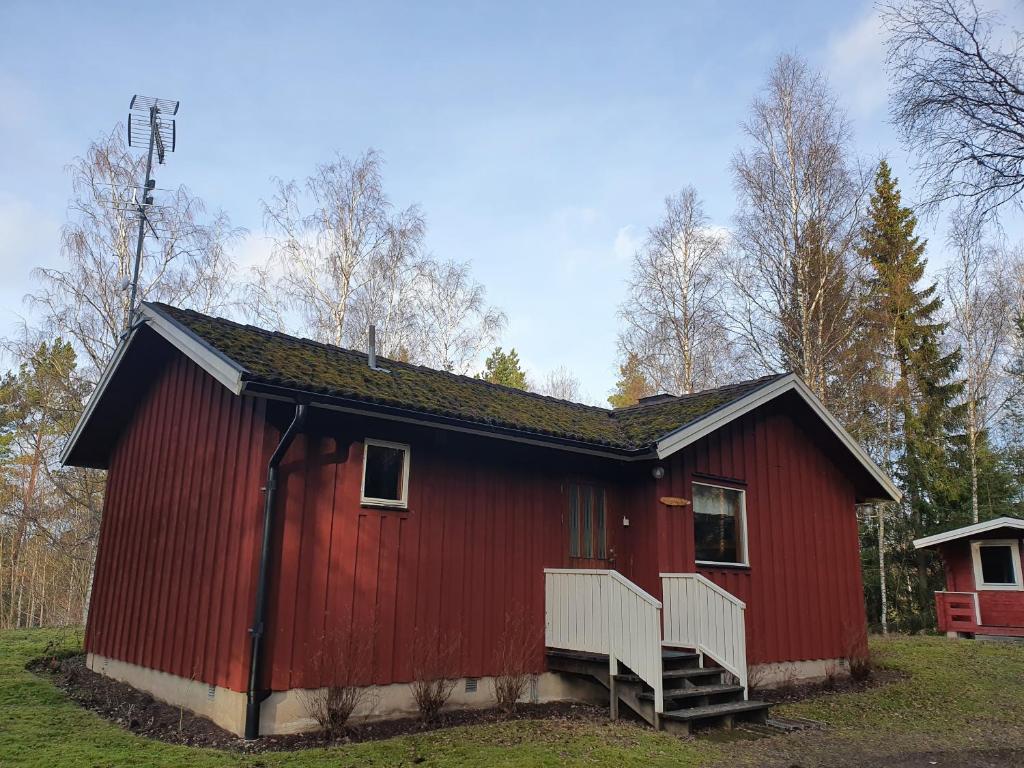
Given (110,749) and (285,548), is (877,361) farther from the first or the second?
(110,749)

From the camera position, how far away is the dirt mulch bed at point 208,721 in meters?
6.73

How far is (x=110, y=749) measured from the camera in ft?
20.7

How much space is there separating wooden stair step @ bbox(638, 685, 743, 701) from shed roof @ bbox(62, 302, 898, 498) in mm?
2722

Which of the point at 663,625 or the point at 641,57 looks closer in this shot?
the point at 663,625

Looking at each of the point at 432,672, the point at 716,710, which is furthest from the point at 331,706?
the point at 716,710

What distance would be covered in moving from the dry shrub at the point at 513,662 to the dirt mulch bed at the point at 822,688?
3.39 metres

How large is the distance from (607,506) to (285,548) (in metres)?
4.58

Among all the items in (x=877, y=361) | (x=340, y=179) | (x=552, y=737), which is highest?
(x=340, y=179)

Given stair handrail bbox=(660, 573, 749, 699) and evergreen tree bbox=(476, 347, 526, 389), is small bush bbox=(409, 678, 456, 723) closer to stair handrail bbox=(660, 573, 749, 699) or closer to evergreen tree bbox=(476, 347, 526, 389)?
stair handrail bbox=(660, 573, 749, 699)

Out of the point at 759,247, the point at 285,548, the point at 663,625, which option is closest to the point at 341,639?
the point at 285,548

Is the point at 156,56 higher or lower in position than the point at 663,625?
higher

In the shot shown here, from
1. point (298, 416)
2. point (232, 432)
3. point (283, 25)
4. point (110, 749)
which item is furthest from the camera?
point (283, 25)

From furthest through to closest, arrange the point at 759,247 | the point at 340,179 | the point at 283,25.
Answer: the point at 340,179 → the point at 759,247 → the point at 283,25

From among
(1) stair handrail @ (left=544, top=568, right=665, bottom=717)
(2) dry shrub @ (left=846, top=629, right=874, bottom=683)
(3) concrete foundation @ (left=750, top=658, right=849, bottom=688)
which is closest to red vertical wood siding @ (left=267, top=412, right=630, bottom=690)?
(1) stair handrail @ (left=544, top=568, right=665, bottom=717)
